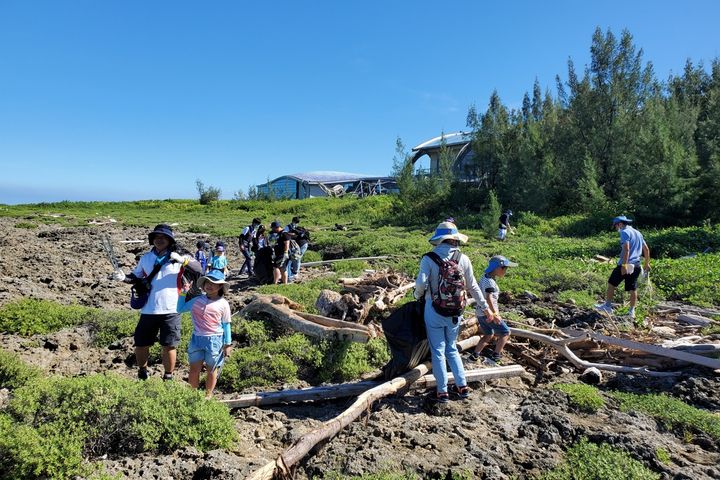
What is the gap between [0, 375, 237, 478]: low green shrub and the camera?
3199 mm

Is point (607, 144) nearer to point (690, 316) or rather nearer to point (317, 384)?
point (690, 316)

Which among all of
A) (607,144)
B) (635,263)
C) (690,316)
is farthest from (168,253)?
(607,144)

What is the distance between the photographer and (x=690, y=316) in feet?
26.2

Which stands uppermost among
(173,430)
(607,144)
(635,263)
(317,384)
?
(607,144)

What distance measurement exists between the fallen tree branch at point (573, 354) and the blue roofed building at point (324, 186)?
4506 cm

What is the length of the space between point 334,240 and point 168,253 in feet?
45.6

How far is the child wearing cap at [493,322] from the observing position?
599 cm

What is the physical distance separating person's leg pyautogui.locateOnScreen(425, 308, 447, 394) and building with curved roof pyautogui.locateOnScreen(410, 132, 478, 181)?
1176 inches

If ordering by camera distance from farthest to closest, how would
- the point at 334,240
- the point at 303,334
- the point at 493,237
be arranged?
the point at 493,237 < the point at 334,240 < the point at 303,334

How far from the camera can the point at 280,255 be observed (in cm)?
1140

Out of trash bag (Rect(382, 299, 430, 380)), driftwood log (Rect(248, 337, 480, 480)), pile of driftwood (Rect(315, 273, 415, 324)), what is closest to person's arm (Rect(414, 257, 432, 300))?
trash bag (Rect(382, 299, 430, 380))

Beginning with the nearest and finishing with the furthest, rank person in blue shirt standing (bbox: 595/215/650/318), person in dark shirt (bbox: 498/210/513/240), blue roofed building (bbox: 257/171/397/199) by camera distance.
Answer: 1. person in blue shirt standing (bbox: 595/215/650/318)
2. person in dark shirt (bbox: 498/210/513/240)
3. blue roofed building (bbox: 257/171/397/199)

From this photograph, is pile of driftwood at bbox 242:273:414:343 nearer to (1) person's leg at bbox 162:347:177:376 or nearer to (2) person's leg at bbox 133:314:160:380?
(1) person's leg at bbox 162:347:177:376

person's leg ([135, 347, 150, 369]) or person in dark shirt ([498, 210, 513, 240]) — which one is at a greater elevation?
person in dark shirt ([498, 210, 513, 240])
